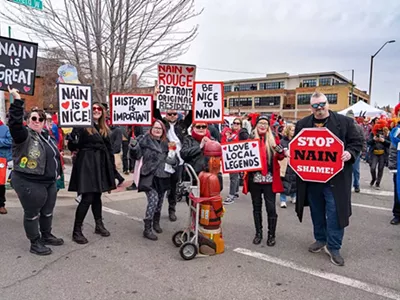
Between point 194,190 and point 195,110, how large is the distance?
1.46 meters

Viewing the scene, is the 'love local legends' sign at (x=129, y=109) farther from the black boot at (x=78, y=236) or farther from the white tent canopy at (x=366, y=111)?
the white tent canopy at (x=366, y=111)

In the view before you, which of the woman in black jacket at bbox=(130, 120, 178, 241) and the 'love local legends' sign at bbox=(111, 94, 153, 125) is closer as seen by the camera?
the woman in black jacket at bbox=(130, 120, 178, 241)

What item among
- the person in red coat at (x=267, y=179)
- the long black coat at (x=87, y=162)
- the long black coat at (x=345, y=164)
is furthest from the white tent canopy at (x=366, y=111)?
the long black coat at (x=87, y=162)

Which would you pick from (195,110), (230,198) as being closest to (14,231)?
(195,110)

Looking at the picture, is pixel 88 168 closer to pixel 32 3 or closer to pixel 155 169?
pixel 155 169

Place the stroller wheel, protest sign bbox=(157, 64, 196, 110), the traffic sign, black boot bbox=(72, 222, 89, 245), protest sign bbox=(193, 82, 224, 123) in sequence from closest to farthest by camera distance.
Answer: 1. the stroller wheel
2. black boot bbox=(72, 222, 89, 245)
3. protest sign bbox=(193, 82, 224, 123)
4. protest sign bbox=(157, 64, 196, 110)
5. the traffic sign

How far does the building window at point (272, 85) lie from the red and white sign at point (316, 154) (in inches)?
2855

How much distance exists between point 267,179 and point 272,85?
74.1 meters

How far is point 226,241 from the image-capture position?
5078 mm

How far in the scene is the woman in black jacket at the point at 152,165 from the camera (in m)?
5.12

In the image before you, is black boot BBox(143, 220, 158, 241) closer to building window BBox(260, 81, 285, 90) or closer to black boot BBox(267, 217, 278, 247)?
black boot BBox(267, 217, 278, 247)

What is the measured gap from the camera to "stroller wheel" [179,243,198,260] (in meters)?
4.27

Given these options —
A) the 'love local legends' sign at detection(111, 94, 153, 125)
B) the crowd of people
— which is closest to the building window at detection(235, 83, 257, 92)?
the crowd of people

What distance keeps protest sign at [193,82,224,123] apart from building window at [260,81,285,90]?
7169 cm
